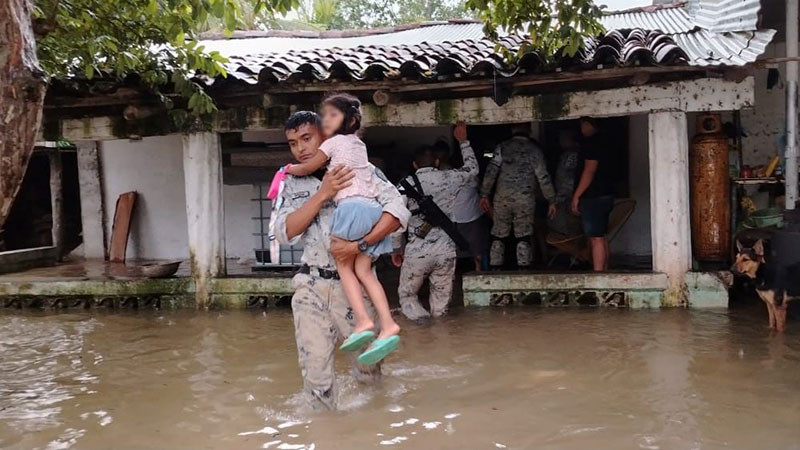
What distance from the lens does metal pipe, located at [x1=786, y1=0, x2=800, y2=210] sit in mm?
7156

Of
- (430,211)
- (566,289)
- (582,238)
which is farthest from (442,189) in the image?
(582,238)

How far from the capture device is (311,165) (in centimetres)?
438

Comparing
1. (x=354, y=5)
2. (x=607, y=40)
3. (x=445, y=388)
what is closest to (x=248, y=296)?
(x=445, y=388)

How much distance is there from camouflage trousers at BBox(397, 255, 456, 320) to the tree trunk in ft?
13.4

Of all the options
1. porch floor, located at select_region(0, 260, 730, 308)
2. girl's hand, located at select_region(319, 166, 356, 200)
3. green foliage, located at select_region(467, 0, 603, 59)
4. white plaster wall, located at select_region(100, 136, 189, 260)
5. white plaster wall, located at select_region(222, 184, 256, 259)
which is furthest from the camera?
white plaster wall, located at select_region(100, 136, 189, 260)

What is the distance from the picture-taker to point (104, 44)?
634cm

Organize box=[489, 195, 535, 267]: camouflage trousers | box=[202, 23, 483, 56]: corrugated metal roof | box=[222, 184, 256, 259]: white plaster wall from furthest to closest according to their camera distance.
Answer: box=[222, 184, 256, 259]: white plaster wall → box=[202, 23, 483, 56]: corrugated metal roof → box=[489, 195, 535, 267]: camouflage trousers

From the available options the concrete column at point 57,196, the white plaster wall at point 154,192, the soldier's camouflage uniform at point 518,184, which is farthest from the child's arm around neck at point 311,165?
the concrete column at point 57,196

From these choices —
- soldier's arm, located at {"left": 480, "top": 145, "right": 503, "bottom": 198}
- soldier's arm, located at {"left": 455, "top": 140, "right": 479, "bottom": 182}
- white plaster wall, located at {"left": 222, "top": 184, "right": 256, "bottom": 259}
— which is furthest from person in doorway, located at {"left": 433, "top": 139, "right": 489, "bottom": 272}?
white plaster wall, located at {"left": 222, "top": 184, "right": 256, "bottom": 259}

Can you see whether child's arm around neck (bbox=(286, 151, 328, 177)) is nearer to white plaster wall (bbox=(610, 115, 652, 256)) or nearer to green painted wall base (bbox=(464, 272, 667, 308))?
green painted wall base (bbox=(464, 272, 667, 308))

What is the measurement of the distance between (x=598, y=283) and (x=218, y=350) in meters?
3.91

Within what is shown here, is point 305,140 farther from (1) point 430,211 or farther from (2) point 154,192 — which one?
(2) point 154,192

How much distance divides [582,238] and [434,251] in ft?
7.74

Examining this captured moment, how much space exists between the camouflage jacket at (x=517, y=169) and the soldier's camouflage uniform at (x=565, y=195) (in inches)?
19.7
